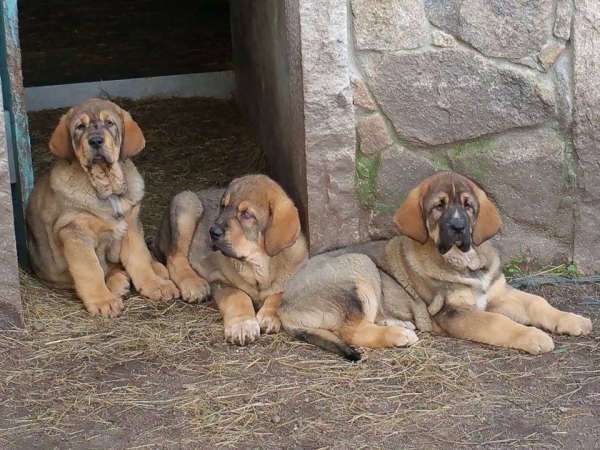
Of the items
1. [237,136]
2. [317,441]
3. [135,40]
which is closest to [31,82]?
[135,40]

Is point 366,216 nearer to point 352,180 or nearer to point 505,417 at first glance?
point 352,180

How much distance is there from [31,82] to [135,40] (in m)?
1.19

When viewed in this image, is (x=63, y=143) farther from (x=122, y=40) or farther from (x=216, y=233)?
(x=122, y=40)

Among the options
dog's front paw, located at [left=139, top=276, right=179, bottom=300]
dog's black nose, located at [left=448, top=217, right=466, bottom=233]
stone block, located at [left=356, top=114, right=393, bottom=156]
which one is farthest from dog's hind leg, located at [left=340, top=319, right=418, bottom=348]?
dog's front paw, located at [left=139, top=276, right=179, bottom=300]

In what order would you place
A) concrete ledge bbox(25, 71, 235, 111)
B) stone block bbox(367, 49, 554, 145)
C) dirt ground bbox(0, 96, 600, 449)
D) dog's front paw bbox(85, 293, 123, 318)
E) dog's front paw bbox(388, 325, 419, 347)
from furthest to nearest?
1. concrete ledge bbox(25, 71, 235, 111)
2. dog's front paw bbox(85, 293, 123, 318)
3. stone block bbox(367, 49, 554, 145)
4. dog's front paw bbox(388, 325, 419, 347)
5. dirt ground bbox(0, 96, 600, 449)

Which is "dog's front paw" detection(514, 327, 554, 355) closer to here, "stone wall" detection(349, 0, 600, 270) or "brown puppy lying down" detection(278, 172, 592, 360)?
"brown puppy lying down" detection(278, 172, 592, 360)

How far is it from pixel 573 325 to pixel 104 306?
9.59ft

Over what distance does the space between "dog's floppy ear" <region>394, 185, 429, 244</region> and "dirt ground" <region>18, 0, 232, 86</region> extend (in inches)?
205

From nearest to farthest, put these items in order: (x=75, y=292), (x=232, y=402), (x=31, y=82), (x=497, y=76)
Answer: (x=232, y=402) → (x=497, y=76) → (x=75, y=292) → (x=31, y=82)

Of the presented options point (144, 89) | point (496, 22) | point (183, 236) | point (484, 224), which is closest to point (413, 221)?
point (484, 224)

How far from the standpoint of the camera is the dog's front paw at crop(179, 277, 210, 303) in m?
6.65

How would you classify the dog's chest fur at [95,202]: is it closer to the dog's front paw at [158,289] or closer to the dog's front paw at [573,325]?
the dog's front paw at [158,289]

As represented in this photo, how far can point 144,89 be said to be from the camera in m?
10.6

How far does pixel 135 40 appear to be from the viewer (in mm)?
10742
